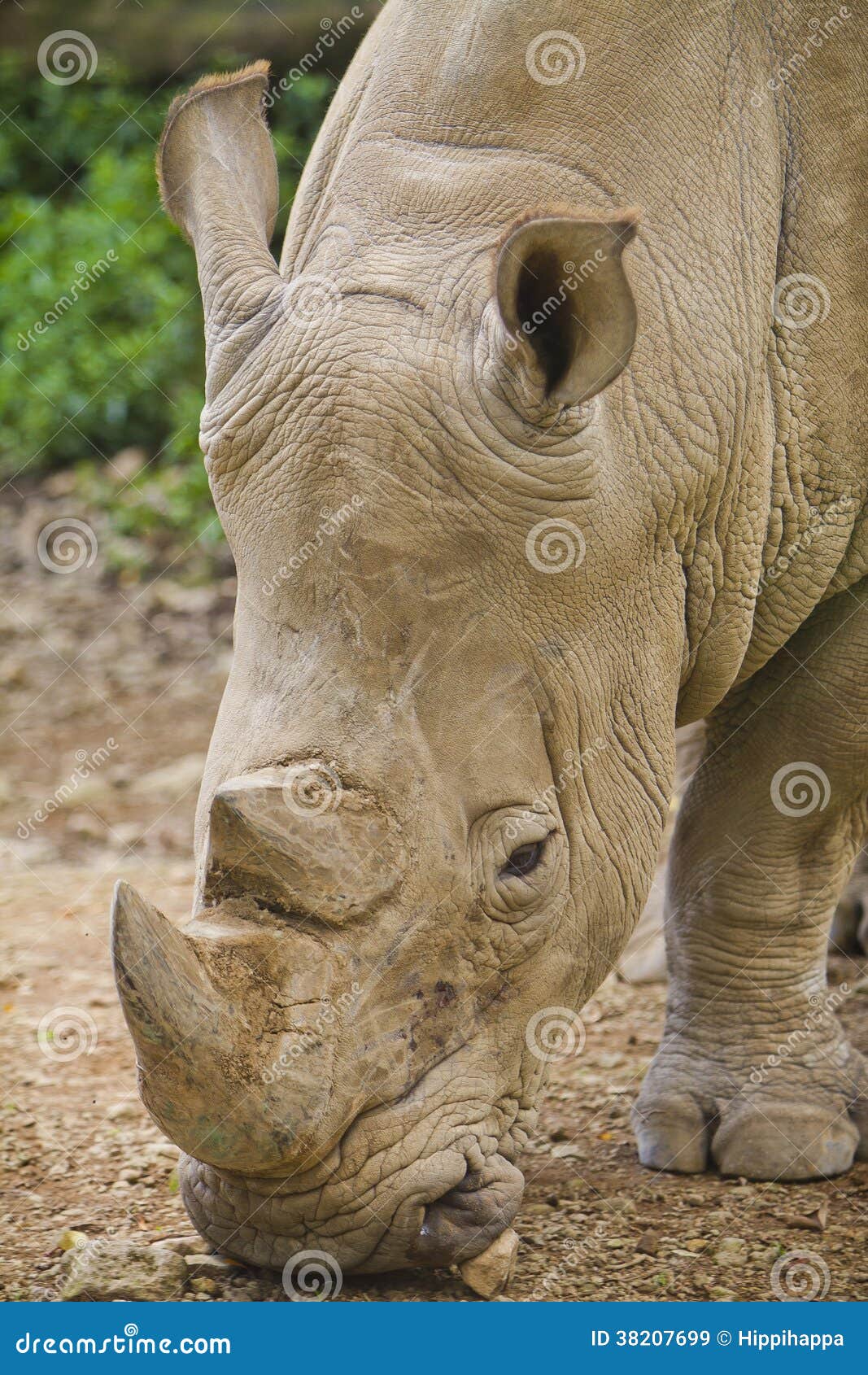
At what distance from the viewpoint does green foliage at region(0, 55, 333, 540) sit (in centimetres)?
1189

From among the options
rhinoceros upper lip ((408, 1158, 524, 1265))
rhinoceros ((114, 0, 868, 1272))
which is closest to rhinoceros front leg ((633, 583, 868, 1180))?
rhinoceros ((114, 0, 868, 1272))

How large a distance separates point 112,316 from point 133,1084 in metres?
8.31

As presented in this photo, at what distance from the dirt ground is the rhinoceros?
0.63 meters

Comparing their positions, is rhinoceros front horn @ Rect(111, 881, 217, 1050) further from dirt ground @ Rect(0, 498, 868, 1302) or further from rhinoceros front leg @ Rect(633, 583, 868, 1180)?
rhinoceros front leg @ Rect(633, 583, 868, 1180)

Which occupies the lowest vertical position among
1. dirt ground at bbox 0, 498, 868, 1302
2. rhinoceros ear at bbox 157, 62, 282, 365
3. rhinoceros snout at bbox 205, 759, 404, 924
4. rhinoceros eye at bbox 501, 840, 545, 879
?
dirt ground at bbox 0, 498, 868, 1302

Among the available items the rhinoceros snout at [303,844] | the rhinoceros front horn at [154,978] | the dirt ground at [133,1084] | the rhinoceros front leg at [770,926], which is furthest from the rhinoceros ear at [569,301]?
the dirt ground at [133,1084]

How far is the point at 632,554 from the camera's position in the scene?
3.95m

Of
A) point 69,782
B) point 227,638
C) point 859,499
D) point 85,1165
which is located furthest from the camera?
point 227,638

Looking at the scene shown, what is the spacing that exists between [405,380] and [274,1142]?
59.1 inches

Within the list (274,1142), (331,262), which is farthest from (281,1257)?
(331,262)

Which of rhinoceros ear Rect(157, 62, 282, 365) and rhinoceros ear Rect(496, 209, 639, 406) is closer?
rhinoceros ear Rect(496, 209, 639, 406)

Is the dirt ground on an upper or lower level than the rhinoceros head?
lower

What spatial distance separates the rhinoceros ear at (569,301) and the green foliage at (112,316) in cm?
767

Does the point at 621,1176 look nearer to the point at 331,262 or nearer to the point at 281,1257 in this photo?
the point at 281,1257
